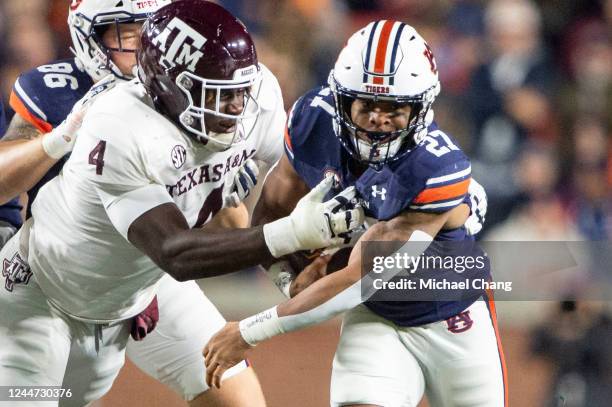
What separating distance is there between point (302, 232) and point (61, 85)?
1.25 meters

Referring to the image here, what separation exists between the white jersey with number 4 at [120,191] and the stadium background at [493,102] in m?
2.21

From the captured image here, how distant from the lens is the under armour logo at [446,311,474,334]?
139 inches

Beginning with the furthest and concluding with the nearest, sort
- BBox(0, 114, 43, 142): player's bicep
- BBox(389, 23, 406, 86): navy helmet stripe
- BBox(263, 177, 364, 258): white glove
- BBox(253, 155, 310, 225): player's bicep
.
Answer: BBox(0, 114, 43, 142): player's bicep < BBox(253, 155, 310, 225): player's bicep < BBox(389, 23, 406, 86): navy helmet stripe < BBox(263, 177, 364, 258): white glove

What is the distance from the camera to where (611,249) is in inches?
227

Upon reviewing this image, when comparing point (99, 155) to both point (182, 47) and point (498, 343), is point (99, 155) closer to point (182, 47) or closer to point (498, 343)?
point (182, 47)

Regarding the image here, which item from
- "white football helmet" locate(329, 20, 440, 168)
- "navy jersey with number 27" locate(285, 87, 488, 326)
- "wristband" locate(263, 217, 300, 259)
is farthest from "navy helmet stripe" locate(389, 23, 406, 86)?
"wristband" locate(263, 217, 300, 259)

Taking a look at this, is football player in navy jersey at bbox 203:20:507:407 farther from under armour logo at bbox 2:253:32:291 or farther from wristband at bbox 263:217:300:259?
under armour logo at bbox 2:253:32:291

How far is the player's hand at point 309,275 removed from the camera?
355 cm

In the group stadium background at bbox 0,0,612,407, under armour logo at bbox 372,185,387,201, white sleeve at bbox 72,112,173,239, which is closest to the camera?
white sleeve at bbox 72,112,173,239

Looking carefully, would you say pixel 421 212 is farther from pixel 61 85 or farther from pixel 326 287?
pixel 61 85

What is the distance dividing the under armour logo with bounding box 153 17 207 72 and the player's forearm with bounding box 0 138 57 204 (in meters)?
0.61

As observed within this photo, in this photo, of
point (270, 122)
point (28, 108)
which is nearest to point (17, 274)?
point (28, 108)

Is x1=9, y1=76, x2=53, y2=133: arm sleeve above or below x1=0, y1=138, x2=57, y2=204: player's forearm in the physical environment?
above

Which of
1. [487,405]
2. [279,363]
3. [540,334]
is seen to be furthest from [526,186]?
[487,405]
